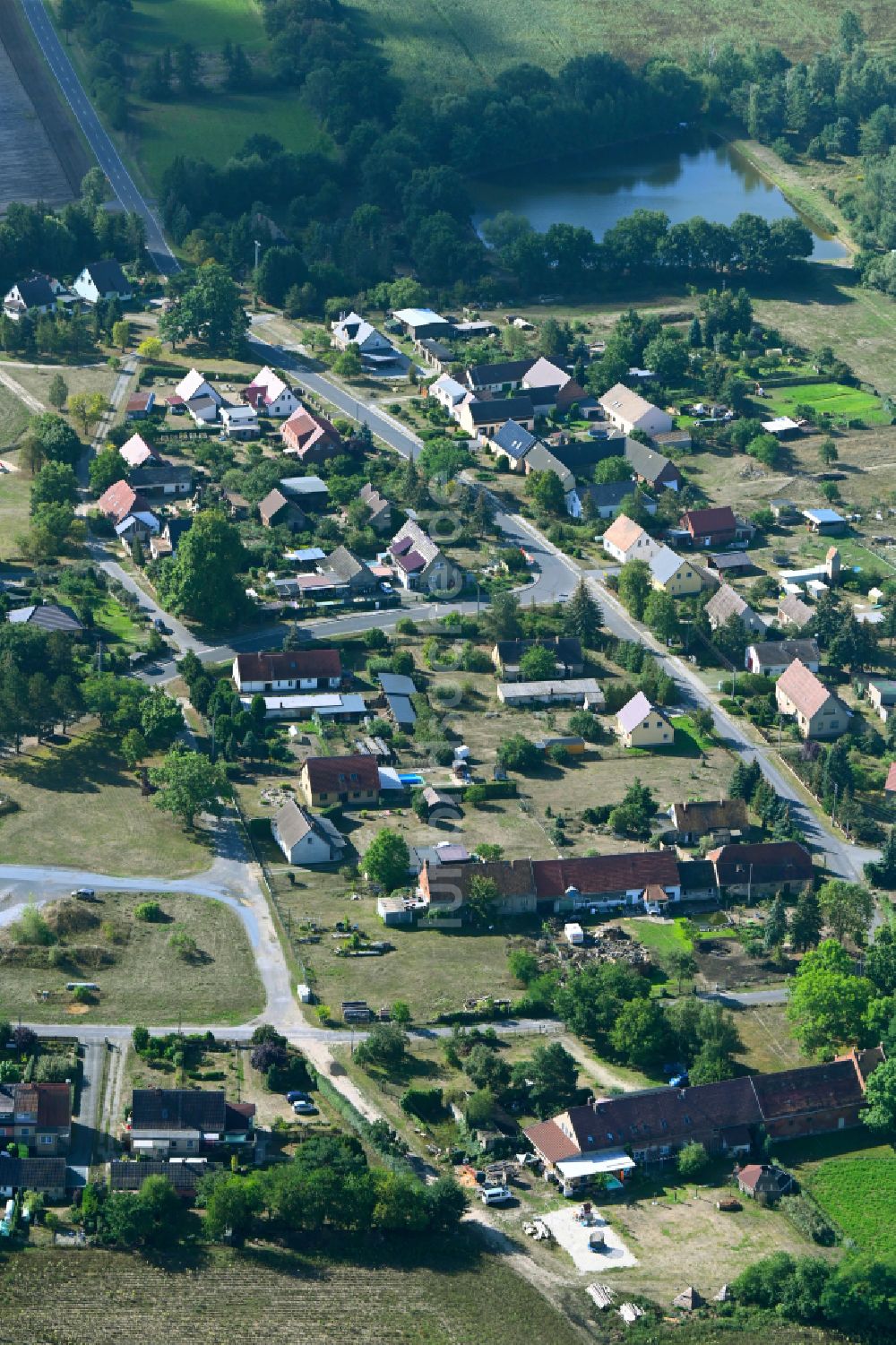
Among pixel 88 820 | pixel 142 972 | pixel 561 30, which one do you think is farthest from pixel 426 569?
pixel 561 30

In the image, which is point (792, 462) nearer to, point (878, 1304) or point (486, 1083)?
Result: point (486, 1083)

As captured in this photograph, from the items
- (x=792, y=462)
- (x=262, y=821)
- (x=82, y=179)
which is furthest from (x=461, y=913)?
A: (x=82, y=179)

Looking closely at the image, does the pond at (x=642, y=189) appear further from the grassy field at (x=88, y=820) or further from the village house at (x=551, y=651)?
the grassy field at (x=88, y=820)

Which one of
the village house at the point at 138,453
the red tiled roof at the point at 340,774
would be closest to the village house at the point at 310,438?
the village house at the point at 138,453

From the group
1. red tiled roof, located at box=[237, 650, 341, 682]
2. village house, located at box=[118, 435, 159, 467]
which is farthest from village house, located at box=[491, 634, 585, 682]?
village house, located at box=[118, 435, 159, 467]

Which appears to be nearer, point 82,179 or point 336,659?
point 336,659

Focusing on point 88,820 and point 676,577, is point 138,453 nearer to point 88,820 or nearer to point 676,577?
point 676,577

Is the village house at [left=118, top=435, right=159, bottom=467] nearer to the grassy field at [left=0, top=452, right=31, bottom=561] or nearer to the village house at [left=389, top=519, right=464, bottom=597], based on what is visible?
the grassy field at [left=0, top=452, right=31, bottom=561]
